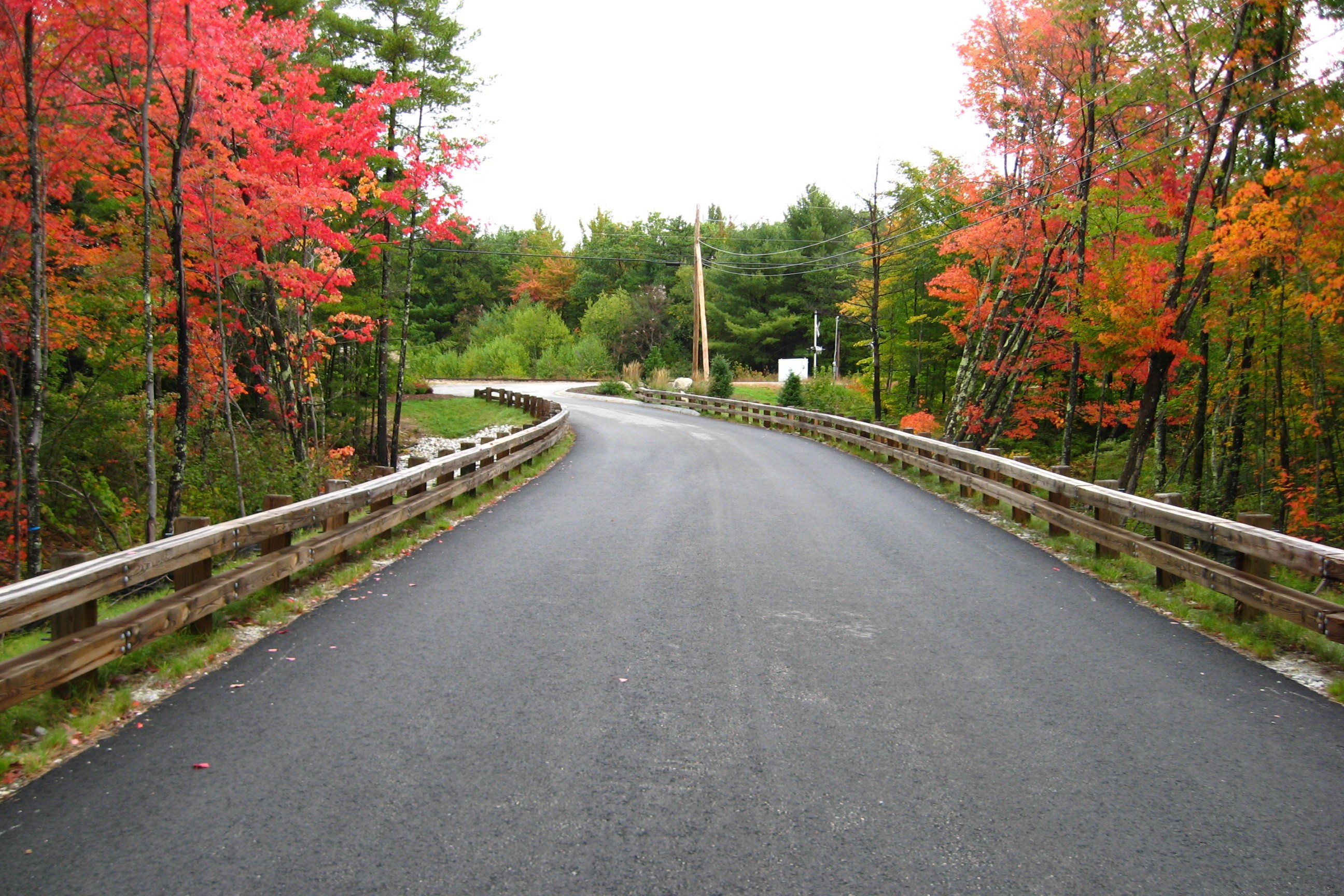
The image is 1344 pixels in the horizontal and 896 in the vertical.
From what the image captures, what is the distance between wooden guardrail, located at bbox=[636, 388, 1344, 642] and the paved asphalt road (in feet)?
1.57

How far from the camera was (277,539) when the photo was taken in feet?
20.1

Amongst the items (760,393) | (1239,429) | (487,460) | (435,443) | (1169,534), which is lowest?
(435,443)

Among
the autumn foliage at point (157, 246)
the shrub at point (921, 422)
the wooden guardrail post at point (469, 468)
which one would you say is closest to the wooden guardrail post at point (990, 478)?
the wooden guardrail post at point (469, 468)

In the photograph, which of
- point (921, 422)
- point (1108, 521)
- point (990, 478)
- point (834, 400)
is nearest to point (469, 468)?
point (990, 478)

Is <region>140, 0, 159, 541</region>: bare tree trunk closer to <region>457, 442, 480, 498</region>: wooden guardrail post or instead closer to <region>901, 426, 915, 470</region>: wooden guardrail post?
<region>457, 442, 480, 498</region>: wooden guardrail post

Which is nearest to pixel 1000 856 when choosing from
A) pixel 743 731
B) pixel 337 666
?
pixel 743 731

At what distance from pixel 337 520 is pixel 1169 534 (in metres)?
7.07

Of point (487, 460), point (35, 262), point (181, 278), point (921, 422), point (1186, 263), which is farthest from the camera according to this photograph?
point (921, 422)

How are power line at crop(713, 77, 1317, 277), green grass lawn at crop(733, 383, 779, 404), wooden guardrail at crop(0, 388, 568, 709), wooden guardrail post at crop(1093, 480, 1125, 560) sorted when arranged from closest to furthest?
1. wooden guardrail at crop(0, 388, 568, 709)
2. wooden guardrail post at crop(1093, 480, 1125, 560)
3. power line at crop(713, 77, 1317, 277)
4. green grass lawn at crop(733, 383, 779, 404)

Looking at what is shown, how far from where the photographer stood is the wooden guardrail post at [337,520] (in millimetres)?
7059

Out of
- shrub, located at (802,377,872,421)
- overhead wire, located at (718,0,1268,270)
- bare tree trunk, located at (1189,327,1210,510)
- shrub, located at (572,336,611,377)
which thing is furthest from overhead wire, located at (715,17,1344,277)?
shrub, located at (572,336,611,377)

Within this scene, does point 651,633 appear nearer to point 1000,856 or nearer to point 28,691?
point 1000,856

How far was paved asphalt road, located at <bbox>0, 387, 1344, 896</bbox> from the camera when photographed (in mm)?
2863

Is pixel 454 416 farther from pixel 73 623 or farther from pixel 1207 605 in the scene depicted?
pixel 1207 605
